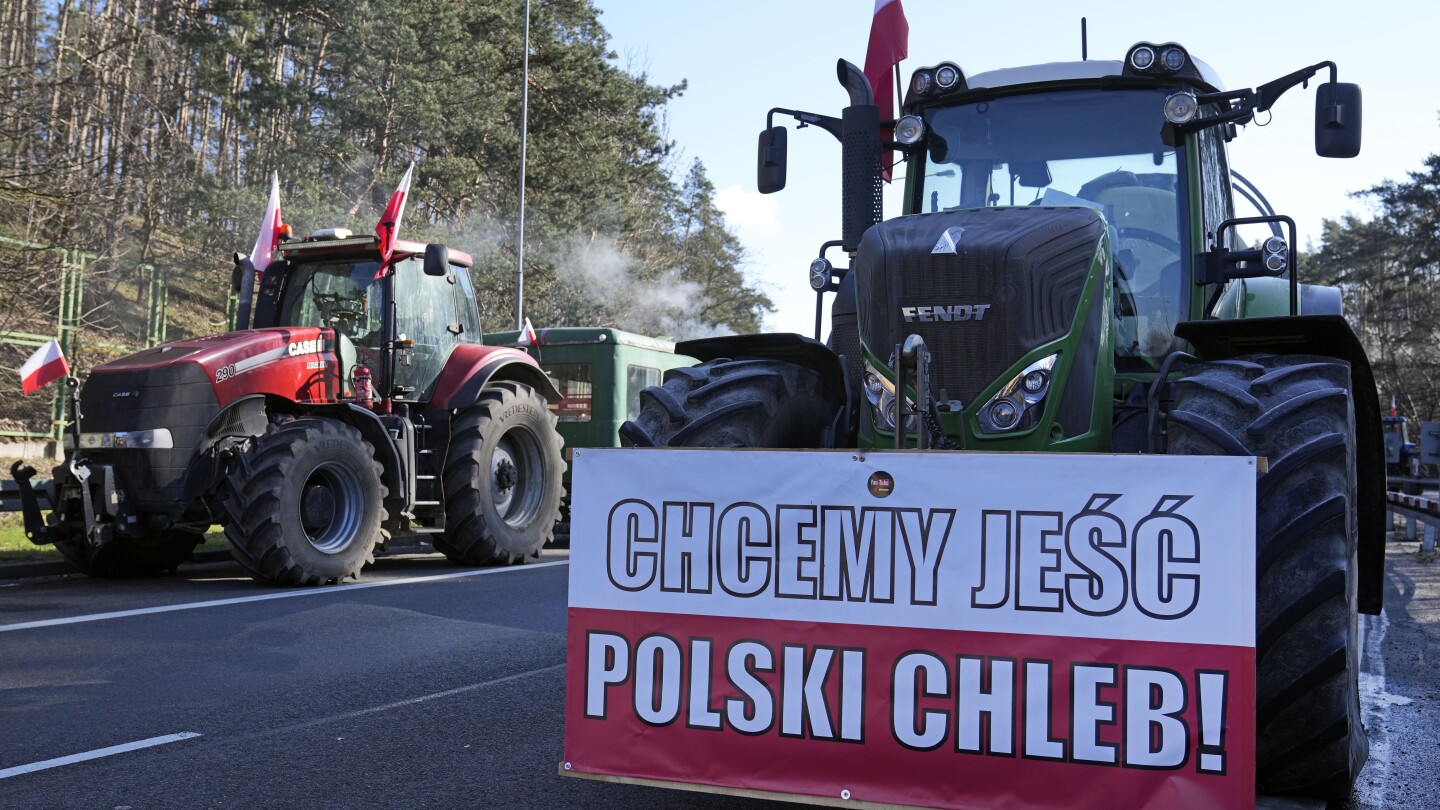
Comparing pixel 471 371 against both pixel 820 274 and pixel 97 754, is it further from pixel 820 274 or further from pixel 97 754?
pixel 97 754

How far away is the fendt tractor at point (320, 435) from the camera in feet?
34.9

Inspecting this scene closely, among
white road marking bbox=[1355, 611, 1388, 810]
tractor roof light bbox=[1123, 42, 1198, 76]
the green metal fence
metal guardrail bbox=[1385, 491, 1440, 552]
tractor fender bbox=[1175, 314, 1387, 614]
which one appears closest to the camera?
white road marking bbox=[1355, 611, 1388, 810]

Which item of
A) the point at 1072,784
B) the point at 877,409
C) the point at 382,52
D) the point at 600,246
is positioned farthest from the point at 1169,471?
the point at 600,246

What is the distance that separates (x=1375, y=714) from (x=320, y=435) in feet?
25.7

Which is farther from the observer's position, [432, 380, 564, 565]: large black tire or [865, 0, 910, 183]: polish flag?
[432, 380, 564, 565]: large black tire

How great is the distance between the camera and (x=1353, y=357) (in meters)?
5.05

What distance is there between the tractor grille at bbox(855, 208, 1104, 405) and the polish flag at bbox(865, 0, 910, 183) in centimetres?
342

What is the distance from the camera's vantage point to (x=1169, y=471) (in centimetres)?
347

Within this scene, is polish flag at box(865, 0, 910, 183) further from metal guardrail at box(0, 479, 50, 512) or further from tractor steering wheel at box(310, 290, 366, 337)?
metal guardrail at box(0, 479, 50, 512)

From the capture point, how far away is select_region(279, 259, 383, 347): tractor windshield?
1243cm

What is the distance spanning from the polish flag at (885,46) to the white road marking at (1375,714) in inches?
162

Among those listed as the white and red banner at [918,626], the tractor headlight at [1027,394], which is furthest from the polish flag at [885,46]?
the white and red banner at [918,626]

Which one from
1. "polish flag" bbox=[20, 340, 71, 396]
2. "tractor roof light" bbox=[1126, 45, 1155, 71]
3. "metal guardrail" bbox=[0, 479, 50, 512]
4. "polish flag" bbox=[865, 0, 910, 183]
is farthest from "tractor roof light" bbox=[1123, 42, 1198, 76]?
"polish flag" bbox=[20, 340, 71, 396]

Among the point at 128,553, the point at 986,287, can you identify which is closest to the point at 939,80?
the point at 986,287
